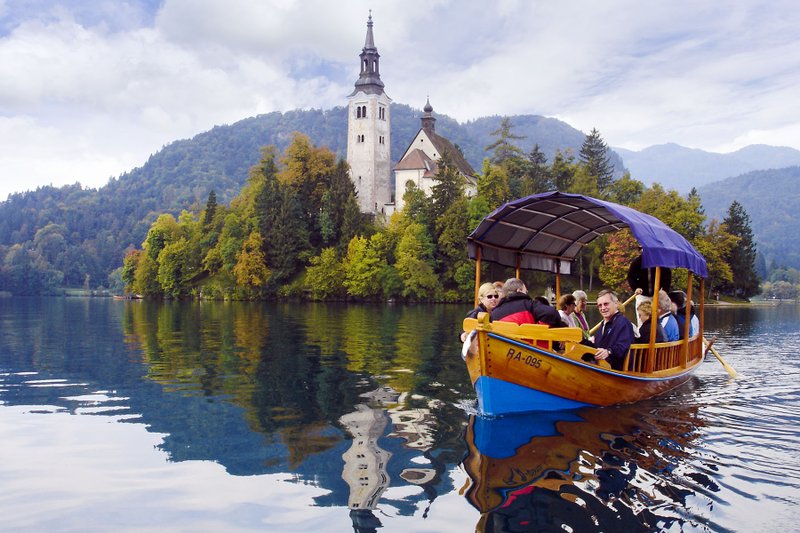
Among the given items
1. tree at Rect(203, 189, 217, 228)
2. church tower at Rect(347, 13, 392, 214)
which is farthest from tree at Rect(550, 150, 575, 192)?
tree at Rect(203, 189, 217, 228)

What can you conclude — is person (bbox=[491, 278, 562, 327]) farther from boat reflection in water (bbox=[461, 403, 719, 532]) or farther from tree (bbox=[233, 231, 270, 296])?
tree (bbox=[233, 231, 270, 296])

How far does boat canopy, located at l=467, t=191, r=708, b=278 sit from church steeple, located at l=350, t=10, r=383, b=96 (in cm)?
8436

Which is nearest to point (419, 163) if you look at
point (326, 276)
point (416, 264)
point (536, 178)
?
point (536, 178)

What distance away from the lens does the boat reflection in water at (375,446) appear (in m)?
7.65

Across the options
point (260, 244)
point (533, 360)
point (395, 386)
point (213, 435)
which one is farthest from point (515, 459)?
point (260, 244)

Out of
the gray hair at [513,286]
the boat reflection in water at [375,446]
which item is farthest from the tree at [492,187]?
the gray hair at [513,286]

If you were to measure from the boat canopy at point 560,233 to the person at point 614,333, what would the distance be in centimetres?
122

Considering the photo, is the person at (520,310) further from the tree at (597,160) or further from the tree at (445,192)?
the tree at (597,160)

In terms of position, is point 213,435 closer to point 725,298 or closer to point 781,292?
point 725,298

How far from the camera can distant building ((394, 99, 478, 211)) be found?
94062 mm

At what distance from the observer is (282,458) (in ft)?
31.2

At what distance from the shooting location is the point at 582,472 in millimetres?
8820

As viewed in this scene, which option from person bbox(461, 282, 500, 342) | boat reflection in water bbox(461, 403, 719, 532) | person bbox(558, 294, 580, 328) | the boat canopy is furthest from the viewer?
person bbox(558, 294, 580, 328)

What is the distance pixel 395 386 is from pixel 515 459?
21.0 feet
